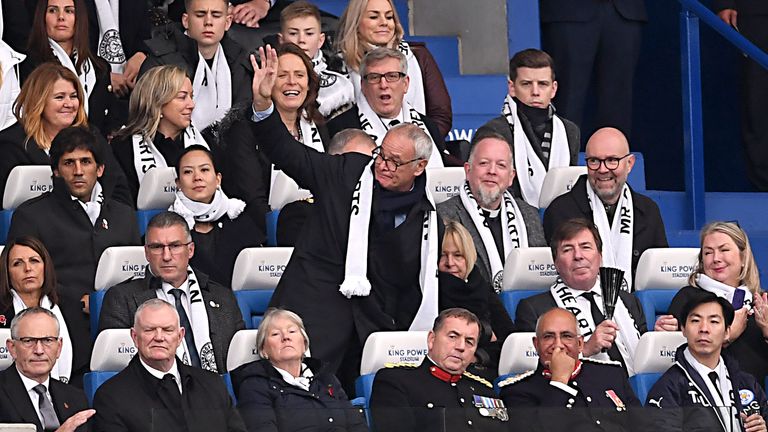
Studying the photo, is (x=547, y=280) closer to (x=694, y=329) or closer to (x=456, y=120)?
(x=694, y=329)

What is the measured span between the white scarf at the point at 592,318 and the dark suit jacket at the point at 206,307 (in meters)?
1.34

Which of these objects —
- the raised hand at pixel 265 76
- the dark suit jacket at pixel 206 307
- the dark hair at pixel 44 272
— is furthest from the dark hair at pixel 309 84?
the dark hair at pixel 44 272

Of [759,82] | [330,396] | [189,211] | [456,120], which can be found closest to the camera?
[330,396]

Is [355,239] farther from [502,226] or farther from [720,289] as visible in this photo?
[720,289]

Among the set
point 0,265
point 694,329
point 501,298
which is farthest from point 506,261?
point 0,265

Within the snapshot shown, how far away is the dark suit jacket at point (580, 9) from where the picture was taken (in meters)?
12.1

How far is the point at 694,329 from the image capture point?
9.27 m

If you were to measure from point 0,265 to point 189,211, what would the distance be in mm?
1028

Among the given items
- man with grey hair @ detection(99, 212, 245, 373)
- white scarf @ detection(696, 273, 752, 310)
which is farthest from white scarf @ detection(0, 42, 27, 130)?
white scarf @ detection(696, 273, 752, 310)

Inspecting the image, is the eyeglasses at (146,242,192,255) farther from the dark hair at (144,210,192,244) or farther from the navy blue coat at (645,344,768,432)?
the navy blue coat at (645,344,768,432)

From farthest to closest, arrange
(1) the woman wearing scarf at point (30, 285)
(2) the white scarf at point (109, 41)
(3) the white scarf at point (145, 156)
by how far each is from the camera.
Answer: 1. (2) the white scarf at point (109, 41)
2. (3) the white scarf at point (145, 156)
3. (1) the woman wearing scarf at point (30, 285)

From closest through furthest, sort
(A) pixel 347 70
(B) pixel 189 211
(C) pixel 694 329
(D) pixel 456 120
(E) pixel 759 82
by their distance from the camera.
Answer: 1. (C) pixel 694 329
2. (B) pixel 189 211
3. (A) pixel 347 70
4. (D) pixel 456 120
5. (E) pixel 759 82

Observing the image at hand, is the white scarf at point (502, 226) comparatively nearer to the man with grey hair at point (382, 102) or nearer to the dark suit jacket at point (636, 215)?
the dark suit jacket at point (636, 215)

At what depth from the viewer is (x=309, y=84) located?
405 inches
